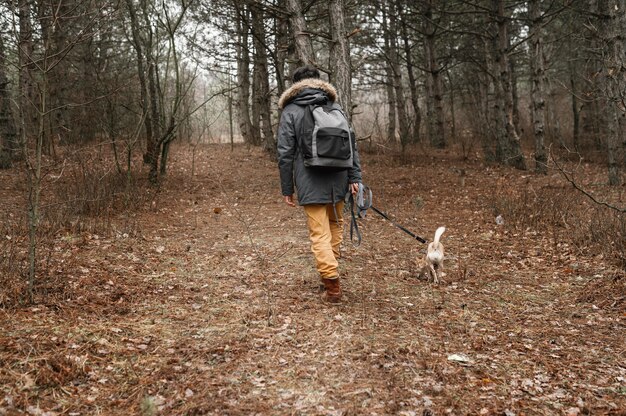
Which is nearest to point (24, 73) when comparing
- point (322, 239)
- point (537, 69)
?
point (322, 239)

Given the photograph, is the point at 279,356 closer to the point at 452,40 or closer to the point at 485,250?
the point at 485,250

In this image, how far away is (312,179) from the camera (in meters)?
4.81

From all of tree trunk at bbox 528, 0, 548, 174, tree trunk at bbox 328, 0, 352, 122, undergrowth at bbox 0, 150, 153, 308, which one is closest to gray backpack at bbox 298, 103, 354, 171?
undergrowth at bbox 0, 150, 153, 308

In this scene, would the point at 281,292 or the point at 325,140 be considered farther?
the point at 281,292

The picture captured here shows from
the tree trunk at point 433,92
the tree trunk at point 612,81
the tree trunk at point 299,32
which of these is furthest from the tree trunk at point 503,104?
the tree trunk at point 299,32

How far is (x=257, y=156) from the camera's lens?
1773cm

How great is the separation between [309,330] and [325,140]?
5.89 ft

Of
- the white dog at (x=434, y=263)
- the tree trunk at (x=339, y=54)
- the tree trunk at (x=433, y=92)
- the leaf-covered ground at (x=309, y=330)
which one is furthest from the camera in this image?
the tree trunk at (x=433, y=92)

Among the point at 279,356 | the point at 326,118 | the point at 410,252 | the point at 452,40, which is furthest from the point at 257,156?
the point at 279,356

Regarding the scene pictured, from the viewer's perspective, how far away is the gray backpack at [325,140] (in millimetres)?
4656

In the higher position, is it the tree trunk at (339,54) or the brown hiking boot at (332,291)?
the tree trunk at (339,54)

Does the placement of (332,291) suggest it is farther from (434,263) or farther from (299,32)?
(299,32)

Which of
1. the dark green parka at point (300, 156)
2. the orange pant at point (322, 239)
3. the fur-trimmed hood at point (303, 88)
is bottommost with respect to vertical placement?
the orange pant at point (322, 239)

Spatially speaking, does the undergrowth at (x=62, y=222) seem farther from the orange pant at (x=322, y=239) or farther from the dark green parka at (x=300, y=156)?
the orange pant at (x=322, y=239)
